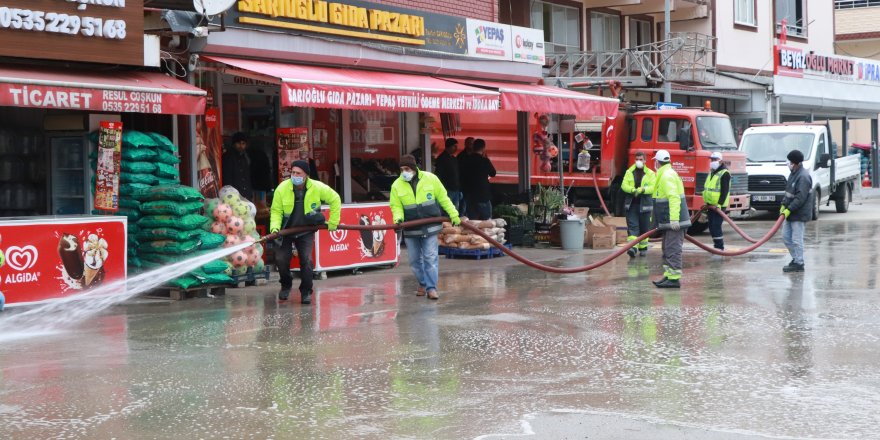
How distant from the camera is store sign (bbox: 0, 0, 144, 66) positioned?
11.9 metres

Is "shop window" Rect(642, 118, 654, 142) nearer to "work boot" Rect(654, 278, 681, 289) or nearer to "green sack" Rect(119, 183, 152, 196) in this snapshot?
"work boot" Rect(654, 278, 681, 289)

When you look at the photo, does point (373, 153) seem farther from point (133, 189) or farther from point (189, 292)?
point (189, 292)

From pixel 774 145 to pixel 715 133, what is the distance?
4.94 meters

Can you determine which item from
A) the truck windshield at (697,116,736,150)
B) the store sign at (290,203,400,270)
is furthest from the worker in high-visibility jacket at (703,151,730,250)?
the store sign at (290,203,400,270)

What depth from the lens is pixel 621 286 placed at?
14.1 metres

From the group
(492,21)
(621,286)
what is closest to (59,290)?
(621,286)

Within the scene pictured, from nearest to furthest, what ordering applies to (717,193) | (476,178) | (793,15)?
(717,193) < (476,178) < (793,15)

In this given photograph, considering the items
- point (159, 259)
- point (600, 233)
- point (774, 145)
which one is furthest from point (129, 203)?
point (774, 145)

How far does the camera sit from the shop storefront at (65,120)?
11781 millimetres

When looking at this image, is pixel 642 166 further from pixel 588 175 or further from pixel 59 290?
pixel 59 290

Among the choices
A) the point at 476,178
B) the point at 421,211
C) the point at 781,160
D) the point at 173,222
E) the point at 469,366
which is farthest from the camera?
the point at 781,160

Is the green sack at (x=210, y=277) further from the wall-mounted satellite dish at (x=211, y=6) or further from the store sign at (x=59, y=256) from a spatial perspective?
the wall-mounted satellite dish at (x=211, y=6)

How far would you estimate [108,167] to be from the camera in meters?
13.0

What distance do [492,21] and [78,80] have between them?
10.7m
